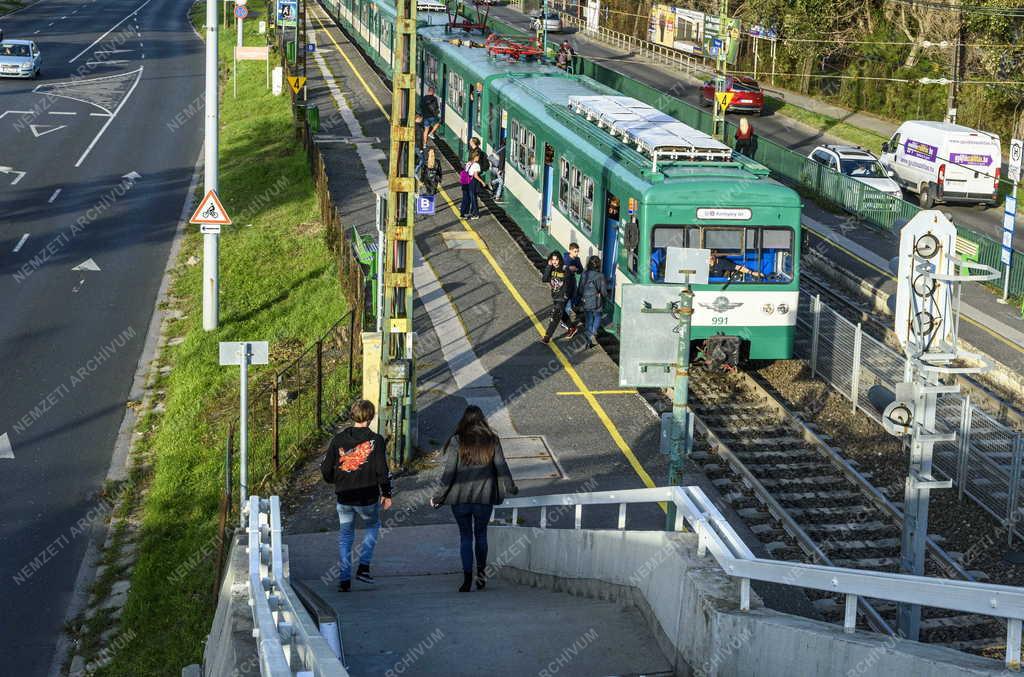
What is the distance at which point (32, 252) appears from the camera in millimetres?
29656

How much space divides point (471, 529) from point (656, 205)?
28.1 ft

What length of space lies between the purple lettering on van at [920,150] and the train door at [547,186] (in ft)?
53.1

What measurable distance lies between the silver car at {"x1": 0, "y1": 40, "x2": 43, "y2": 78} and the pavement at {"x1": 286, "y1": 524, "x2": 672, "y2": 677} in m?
46.5

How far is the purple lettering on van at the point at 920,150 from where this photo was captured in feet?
123

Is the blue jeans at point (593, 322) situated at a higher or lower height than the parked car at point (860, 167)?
lower

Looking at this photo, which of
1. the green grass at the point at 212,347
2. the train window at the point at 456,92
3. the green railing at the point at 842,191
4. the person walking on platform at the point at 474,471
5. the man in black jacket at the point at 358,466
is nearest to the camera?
the person walking on platform at the point at 474,471

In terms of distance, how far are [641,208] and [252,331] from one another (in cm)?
794

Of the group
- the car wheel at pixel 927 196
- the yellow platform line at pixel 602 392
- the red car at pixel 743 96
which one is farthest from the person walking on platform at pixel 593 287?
the red car at pixel 743 96

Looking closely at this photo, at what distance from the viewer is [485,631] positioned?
34.3ft

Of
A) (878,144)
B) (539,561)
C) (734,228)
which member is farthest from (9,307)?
(878,144)

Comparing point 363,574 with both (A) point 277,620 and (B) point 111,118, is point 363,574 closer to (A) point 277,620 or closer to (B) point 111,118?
(A) point 277,620

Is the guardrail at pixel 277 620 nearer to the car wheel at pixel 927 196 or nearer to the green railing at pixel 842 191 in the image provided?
the green railing at pixel 842 191

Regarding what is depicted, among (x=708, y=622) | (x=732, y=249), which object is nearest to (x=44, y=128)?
(x=732, y=249)

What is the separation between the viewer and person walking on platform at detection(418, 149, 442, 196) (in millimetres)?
30406
